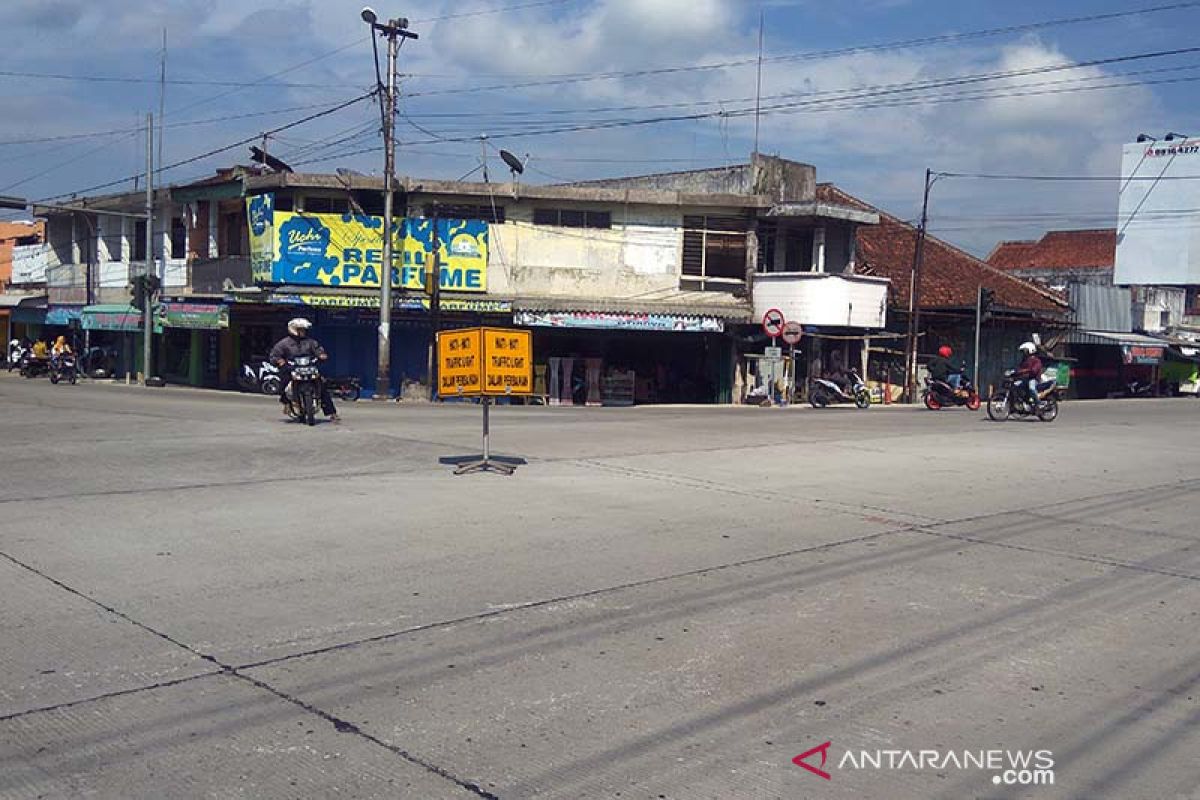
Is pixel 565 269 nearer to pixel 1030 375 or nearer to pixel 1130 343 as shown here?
pixel 1030 375

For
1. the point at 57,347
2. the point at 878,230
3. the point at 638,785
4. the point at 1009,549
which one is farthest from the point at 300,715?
the point at 878,230

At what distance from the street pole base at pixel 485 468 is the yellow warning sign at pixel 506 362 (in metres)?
0.80

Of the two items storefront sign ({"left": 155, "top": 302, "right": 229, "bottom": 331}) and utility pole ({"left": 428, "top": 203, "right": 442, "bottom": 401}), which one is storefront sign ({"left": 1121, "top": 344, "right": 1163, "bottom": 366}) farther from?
storefront sign ({"left": 155, "top": 302, "right": 229, "bottom": 331})

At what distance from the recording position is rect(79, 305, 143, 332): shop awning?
36.7m

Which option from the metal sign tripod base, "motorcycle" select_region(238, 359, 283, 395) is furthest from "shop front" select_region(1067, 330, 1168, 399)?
the metal sign tripod base

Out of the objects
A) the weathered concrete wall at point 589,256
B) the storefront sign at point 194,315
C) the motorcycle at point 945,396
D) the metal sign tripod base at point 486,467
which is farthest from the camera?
the storefront sign at point 194,315

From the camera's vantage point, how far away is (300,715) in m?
4.56

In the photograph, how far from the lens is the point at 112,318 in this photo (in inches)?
1490

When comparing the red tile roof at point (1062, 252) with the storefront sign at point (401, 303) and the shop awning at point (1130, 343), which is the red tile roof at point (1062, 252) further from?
the storefront sign at point (401, 303)

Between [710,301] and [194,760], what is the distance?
2859cm

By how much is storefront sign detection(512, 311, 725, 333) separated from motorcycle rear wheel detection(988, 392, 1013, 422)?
413 inches

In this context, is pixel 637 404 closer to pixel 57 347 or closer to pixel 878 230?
pixel 878 230

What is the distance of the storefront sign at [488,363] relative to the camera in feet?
39.4

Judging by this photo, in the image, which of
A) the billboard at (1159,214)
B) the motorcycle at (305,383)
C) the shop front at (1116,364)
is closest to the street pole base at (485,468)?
the motorcycle at (305,383)
